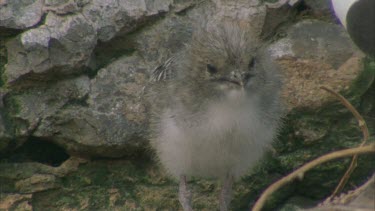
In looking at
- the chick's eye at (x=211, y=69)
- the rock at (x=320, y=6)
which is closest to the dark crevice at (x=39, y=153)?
the chick's eye at (x=211, y=69)

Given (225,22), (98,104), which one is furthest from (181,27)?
(98,104)

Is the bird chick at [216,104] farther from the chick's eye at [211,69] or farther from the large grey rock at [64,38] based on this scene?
the large grey rock at [64,38]

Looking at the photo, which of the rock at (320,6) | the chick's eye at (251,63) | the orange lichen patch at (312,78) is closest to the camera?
the chick's eye at (251,63)

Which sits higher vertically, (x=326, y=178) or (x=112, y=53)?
(x=112, y=53)

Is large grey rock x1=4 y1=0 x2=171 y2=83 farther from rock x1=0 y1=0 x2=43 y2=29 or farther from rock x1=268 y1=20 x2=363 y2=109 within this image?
rock x1=268 y1=20 x2=363 y2=109

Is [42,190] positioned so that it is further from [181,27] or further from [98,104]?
[181,27]

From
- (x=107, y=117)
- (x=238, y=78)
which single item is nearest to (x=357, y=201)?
(x=238, y=78)

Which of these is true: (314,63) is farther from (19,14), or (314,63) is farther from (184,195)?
(19,14)
